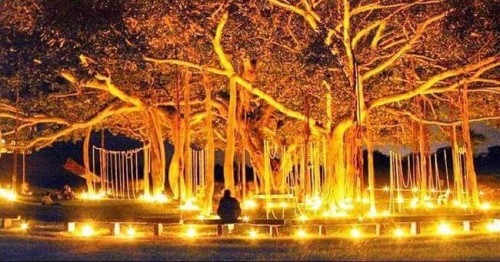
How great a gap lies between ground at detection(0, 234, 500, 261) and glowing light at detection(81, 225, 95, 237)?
1187 millimetres

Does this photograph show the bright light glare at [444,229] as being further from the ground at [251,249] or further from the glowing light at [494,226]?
the ground at [251,249]

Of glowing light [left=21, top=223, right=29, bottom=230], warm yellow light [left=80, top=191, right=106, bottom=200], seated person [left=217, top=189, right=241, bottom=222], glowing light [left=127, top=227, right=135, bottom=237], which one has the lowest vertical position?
glowing light [left=127, top=227, right=135, bottom=237]

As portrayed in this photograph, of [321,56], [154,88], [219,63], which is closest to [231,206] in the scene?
[321,56]

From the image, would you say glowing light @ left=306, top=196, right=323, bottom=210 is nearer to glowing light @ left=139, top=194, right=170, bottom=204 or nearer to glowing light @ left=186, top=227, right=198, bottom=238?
glowing light @ left=139, top=194, right=170, bottom=204

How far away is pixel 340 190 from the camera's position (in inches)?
884

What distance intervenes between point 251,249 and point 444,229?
233 inches

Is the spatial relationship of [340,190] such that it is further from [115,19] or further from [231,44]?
[115,19]

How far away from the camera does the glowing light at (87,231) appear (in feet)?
54.3

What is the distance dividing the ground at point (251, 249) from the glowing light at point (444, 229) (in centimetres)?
116

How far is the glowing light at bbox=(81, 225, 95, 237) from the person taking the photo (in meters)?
16.5

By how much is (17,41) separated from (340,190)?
9704 mm

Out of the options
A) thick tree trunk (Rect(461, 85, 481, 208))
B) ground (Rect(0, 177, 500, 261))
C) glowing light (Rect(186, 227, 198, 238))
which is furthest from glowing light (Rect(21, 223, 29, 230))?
thick tree trunk (Rect(461, 85, 481, 208))

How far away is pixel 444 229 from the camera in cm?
1739

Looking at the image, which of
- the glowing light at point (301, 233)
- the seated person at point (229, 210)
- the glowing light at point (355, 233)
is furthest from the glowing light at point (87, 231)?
the glowing light at point (355, 233)
